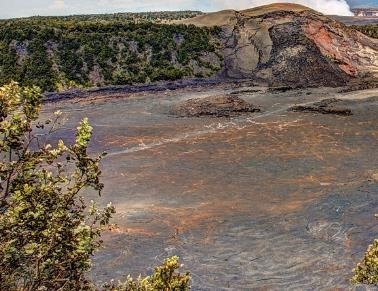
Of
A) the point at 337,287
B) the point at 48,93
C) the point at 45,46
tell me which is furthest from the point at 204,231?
the point at 45,46

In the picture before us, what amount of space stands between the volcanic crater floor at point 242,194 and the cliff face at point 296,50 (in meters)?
12.4

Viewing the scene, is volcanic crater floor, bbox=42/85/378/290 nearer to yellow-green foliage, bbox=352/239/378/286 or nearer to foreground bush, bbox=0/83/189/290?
yellow-green foliage, bbox=352/239/378/286

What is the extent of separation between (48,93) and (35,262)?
49.7 metres

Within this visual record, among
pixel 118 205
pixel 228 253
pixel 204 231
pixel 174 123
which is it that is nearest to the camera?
pixel 228 253

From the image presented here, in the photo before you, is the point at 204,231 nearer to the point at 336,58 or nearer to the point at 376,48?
the point at 336,58

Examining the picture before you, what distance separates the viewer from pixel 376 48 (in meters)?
62.9

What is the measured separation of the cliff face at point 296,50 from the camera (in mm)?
57031

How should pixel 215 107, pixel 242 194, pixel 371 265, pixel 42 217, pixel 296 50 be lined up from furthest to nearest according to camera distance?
1. pixel 296 50
2. pixel 215 107
3. pixel 242 194
4. pixel 371 265
5. pixel 42 217

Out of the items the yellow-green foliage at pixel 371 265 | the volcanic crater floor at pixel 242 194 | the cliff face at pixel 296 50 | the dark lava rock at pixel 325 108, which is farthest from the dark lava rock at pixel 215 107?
the yellow-green foliage at pixel 371 265

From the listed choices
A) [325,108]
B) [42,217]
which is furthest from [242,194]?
[325,108]

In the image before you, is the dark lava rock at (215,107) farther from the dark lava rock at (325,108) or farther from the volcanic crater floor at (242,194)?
the dark lava rock at (325,108)

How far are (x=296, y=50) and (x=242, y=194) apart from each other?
37501 mm

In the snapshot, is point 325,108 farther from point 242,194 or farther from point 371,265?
point 371,265

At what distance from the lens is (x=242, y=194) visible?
25.0m
